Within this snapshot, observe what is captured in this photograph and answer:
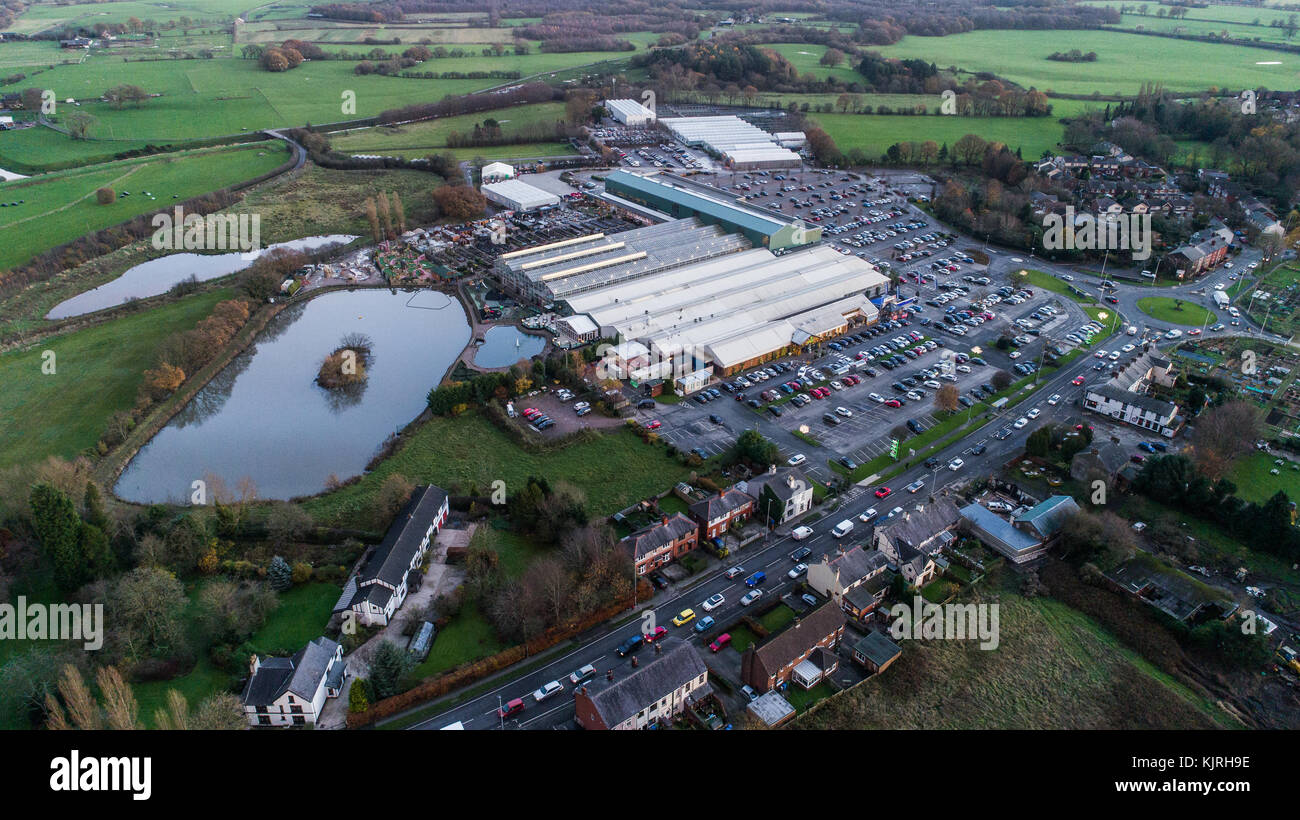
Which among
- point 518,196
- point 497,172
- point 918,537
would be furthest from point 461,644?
point 497,172


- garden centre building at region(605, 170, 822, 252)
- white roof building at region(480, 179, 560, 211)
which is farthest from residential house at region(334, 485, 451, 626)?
white roof building at region(480, 179, 560, 211)

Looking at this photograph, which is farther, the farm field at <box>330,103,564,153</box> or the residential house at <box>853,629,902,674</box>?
the farm field at <box>330,103,564,153</box>

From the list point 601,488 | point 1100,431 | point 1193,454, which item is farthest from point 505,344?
point 1193,454

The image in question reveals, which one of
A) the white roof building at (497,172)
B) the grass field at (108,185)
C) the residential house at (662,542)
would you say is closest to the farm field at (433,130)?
the grass field at (108,185)

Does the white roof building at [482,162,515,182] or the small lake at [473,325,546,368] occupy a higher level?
the white roof building at [482,162,515,182]

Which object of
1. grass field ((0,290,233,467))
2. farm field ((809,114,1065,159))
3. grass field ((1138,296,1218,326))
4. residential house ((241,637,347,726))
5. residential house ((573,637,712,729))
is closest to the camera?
residential house ((573,637,712,729))

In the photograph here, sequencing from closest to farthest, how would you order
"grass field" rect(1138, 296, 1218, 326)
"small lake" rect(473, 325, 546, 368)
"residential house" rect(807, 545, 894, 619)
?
→ "residential house" rect(807, 545, 894, 619)
"small lake" rect(473, 325, 546, 368)
"grass field" rect(1138, 296, 1218, 326)

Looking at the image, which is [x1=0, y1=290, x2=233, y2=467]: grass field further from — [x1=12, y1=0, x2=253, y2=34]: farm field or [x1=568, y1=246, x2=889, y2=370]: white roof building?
[x1=12, y1=0, x2=253, y2=34]: farm field

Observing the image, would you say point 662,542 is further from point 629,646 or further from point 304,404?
point 304,404
